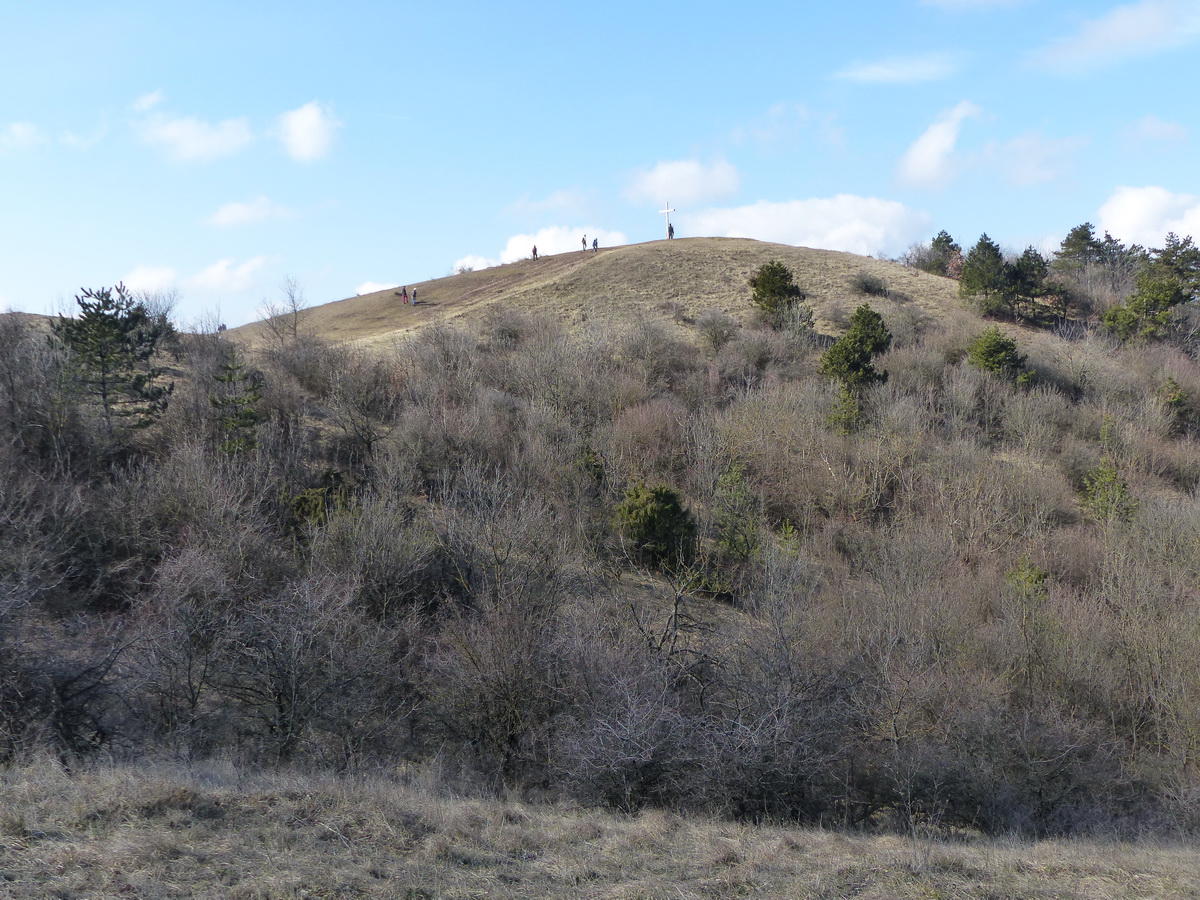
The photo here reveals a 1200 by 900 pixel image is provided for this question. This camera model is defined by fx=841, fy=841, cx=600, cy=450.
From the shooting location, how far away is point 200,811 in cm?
813

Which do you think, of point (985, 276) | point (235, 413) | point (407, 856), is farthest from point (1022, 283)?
point (407, 856)

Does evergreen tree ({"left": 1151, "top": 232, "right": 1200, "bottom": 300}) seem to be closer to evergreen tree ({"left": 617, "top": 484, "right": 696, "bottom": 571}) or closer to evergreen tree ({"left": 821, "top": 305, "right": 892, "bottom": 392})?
evergreen tree ({"left": 821, "top": 305, "right": 892, "bottom": 392})

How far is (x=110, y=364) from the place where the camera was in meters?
24.3

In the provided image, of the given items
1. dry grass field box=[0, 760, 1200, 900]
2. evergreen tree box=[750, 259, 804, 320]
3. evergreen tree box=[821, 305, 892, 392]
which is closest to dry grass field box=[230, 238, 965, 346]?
evergreen tree box=[750, 259, 804, 320]

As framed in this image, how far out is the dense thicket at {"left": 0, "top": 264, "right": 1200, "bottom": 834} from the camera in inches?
562

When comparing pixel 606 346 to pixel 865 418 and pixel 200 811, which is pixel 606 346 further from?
pixel 200 811

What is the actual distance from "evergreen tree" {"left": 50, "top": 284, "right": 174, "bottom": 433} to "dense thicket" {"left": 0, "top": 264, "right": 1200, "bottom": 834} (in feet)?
1.96

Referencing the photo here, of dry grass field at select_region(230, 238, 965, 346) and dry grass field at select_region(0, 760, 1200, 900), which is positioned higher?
dry grass field at select_region(230, 238, 965, 346)

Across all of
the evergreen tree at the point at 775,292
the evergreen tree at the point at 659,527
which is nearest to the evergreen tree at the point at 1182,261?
the evergreen tree at the point at 775,292

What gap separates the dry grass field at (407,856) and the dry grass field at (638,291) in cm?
3014

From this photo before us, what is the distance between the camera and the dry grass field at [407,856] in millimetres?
6773

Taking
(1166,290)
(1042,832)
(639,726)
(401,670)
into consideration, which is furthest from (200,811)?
(1166,290)

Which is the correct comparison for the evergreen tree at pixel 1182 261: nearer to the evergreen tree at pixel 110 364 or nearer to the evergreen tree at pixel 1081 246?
the evergreen tree at pixel 1081 246

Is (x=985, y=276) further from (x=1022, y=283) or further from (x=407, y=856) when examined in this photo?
(x=407, y=856)
